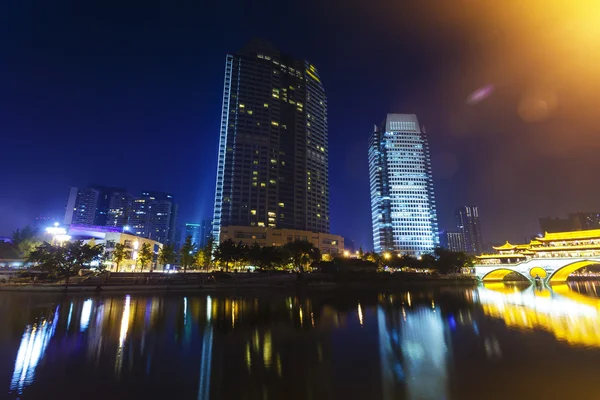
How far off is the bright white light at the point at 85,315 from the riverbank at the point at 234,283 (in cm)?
1694

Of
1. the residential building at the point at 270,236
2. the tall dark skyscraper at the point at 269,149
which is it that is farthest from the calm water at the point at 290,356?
the tall dark skyscraper at the point at 269,149

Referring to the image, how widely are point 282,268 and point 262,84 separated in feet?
374

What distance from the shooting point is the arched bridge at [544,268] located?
88.1 metres

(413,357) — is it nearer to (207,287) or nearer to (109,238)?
(207,287)

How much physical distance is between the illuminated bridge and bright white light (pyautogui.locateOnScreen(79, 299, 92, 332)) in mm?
120553

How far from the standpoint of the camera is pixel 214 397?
43.4ft

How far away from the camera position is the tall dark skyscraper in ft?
486

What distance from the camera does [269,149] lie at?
520 feet

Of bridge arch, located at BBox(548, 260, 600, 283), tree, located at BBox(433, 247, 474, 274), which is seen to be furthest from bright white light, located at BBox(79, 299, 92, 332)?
bridge arch, located at BBox(548, 260, 600, 283)

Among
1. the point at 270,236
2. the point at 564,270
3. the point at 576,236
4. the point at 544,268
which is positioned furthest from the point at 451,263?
the point at 270,236

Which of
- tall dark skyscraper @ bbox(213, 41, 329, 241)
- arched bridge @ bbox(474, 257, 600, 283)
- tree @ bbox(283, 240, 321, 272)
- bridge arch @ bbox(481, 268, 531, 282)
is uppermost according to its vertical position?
tall dark skyscraper @ bbox(213, 41, 329, 241)

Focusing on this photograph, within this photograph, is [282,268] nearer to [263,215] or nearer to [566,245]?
[263,215]

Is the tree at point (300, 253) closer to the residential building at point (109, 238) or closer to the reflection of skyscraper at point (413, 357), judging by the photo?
the residential building at point (109, 238)

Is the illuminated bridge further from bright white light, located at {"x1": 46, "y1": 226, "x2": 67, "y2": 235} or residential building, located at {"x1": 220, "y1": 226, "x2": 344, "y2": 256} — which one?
bright white light, located at {"x1": 46, "y1": 226, "x2": 67, "y2": 235}
